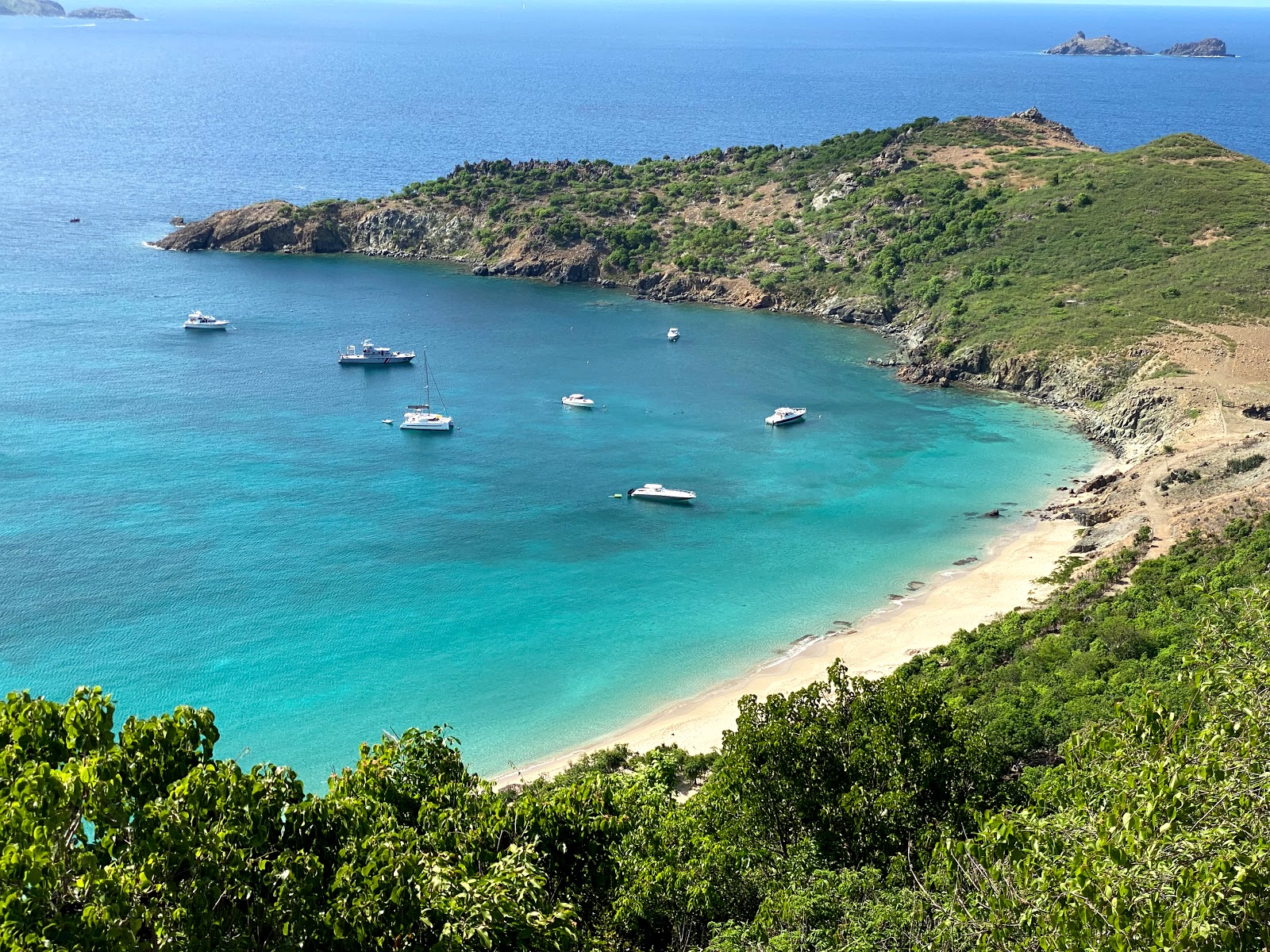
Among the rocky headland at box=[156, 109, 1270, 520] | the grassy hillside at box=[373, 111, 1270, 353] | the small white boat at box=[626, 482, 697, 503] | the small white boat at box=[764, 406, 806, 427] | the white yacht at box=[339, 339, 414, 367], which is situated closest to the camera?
the small white boat at box=[626, 482, 697, 503]

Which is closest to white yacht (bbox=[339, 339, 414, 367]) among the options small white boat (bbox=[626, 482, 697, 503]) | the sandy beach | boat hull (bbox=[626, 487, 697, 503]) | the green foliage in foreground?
small white boat (bbox=[626, 482, 697, 503])

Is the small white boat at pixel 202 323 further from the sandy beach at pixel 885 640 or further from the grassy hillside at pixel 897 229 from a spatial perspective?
the sandy beach at pixel 885 640

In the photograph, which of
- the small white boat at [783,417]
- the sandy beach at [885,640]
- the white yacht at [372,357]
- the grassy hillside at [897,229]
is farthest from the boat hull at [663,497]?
the grassy hillside at [897,229]

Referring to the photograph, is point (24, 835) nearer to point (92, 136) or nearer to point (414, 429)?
point (414, 429)

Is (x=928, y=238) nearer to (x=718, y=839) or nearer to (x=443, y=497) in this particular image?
(x=443, y=497)

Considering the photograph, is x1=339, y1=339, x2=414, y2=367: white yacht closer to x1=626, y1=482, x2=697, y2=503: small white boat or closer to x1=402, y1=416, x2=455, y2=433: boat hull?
x1=402, y1=416, x2=455, y2=433: boat hull

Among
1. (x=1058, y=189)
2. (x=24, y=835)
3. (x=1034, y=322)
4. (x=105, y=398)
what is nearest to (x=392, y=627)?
(x=24, y=835)
